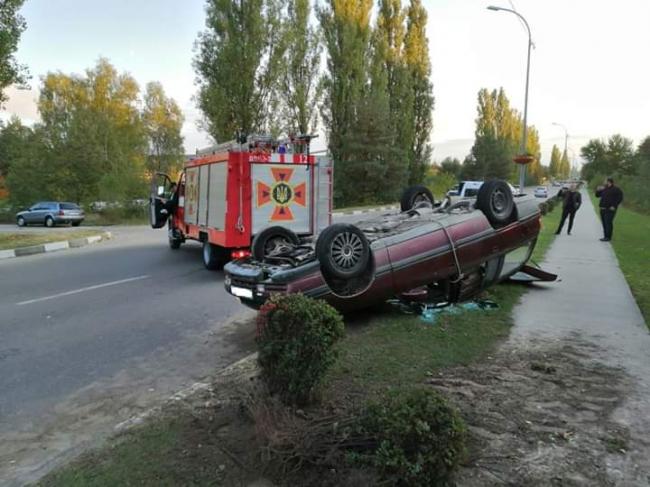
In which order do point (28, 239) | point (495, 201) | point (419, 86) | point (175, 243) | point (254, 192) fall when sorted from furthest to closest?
point (419, 86) < point (28, 239) < point (175, 243) < point (254, 192) < point (495, 201)

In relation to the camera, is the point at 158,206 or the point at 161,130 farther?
the point at 161,130

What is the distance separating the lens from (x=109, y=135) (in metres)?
39.2

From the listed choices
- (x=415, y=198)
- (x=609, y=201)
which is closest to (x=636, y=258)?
(x=609, y=201)

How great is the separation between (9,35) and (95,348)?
12.8 meters

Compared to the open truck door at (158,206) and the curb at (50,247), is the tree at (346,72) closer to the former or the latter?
the curb at (50,247)

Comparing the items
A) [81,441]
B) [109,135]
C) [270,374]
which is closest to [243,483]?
[270,374]

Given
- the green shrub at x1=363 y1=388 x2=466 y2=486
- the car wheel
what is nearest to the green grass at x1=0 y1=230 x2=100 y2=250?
the car wheel

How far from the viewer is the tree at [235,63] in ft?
87.9

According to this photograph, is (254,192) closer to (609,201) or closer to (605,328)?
(605,328)

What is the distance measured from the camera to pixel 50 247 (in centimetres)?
1506

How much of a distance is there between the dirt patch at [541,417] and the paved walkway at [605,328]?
0.21 feet

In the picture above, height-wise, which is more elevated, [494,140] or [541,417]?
[494,140]

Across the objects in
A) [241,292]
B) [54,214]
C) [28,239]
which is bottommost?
[28,239]

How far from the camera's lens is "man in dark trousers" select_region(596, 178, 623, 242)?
14180 millimetres
